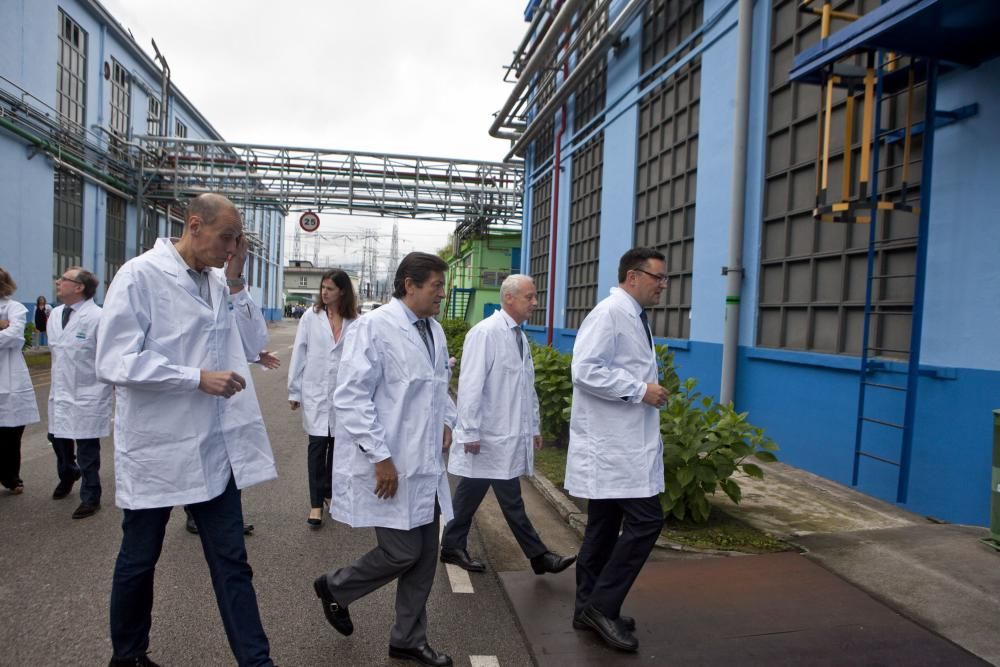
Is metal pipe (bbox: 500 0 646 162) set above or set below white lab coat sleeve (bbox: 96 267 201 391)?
above

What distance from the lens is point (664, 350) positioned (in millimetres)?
6914

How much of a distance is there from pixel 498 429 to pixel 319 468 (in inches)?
68.7

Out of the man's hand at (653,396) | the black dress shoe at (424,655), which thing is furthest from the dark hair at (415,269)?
the black dress shoe at (424,655)

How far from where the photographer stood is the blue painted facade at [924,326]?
17.1 ft

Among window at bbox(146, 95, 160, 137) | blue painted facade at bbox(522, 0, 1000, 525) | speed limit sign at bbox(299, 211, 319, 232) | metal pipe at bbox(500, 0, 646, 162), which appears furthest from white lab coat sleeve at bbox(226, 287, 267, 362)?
window at bbox(146, 95, 160, 137)

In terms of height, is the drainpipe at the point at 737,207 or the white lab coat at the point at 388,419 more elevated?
the drainpipe at the point at 737,207

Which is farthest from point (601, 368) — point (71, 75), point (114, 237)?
point (114, 237)

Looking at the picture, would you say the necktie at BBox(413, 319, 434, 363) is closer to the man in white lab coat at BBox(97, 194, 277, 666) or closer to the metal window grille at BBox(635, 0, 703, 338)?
the man in white lab coat at BBox(97, 194, 277, 666)

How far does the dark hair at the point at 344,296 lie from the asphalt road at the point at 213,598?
63.8 inches

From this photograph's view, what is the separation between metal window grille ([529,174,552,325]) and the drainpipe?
29.9 feet

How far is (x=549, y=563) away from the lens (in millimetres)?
4445

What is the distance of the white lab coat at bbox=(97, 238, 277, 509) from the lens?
108 inches

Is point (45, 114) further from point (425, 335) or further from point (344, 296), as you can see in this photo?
point (425, 335)

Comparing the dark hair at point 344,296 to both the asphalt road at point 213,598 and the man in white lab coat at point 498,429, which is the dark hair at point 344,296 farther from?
the asphalt road at point 213,598
